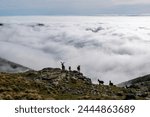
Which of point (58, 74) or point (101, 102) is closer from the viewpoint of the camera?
point (101, 102)

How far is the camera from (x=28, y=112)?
30.0 m

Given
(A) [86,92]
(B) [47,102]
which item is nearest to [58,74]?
(A) [86,92]

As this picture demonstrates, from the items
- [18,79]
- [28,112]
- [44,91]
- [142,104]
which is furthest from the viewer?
[18,79]

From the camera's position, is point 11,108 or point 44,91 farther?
point 44,91

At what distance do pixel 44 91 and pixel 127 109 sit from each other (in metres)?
23.2

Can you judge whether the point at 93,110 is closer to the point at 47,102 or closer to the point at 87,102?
the point at 87,102

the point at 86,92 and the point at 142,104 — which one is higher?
the point at 142,104

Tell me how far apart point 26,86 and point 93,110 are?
2423 centimetres

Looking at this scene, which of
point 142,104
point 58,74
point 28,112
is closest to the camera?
point 28,112

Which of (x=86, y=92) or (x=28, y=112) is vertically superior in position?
(x=28, y=112)

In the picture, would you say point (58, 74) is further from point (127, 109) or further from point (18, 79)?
point (127, 109)

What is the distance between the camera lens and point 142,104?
3209 centimetres

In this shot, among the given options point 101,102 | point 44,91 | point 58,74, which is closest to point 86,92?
point 44,91

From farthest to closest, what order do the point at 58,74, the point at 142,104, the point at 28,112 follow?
the point at 58,74, the point at 142,104, the point at 28,112
